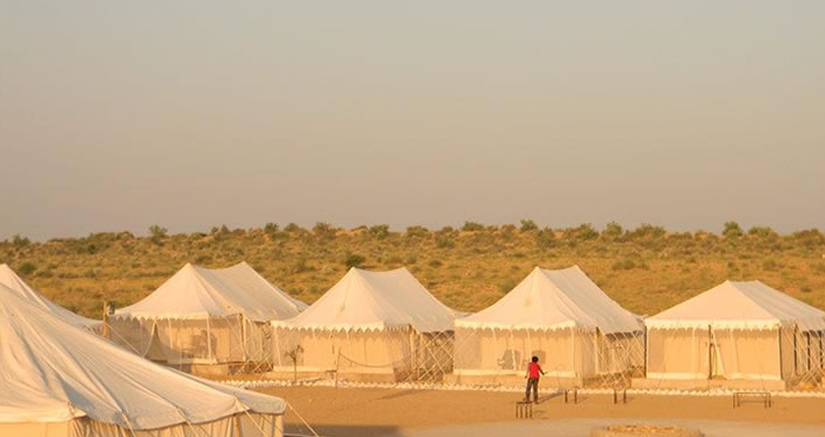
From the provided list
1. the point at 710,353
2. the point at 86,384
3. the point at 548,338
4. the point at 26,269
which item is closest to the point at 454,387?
the point at 548,338

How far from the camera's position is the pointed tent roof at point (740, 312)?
33.6 metres

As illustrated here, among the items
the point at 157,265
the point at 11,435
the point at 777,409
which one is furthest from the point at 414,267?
the point at 11,435

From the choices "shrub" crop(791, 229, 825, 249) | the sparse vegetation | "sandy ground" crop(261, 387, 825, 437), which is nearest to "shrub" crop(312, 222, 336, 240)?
the sparse vegetation

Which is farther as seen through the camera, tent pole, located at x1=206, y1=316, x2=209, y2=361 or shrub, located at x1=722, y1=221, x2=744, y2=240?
shrub, located at x1=722, y1=221, x2=744, y2=240

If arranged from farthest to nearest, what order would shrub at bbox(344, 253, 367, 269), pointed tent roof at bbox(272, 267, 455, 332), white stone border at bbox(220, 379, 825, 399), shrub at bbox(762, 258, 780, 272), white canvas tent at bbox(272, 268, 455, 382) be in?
shrub at bbox(344, 253, 367, 269), shrub at bbox(762, 258, 780, 272), white canvas tent at bbox(272, 268, 455, 382), pointed tent roof at bbox(272, 267, 455, 332), white stone border at bbox(220, 379, 825, 399)

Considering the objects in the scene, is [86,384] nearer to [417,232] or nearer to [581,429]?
[581,429]

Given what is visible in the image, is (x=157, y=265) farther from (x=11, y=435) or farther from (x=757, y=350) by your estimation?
(x=11, y=435)

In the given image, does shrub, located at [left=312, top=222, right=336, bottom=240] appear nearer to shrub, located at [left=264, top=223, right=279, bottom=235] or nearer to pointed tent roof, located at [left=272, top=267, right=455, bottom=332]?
shrub, located at [left=264, top=223, right=279, bottom=235]

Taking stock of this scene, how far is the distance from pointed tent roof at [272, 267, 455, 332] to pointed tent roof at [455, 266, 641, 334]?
202 cm

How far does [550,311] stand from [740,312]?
4.53 metres

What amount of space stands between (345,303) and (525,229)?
52.6 meters

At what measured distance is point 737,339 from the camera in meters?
34.5

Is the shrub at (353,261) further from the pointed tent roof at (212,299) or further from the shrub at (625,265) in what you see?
the pointed tent roof at (212,299)

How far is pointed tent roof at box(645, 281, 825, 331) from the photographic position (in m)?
33.6
